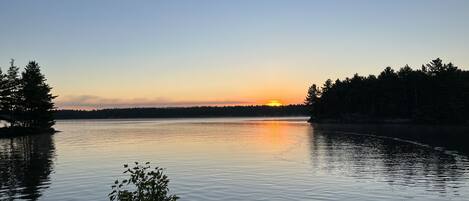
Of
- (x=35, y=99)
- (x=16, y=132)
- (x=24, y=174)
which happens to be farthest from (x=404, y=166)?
(x=35, y=99)

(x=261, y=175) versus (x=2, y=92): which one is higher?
(x=2, y=92)

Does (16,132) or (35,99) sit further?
(35,99)

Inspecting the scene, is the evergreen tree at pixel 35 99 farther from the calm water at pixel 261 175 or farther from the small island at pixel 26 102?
the calm water at pixel 261 175

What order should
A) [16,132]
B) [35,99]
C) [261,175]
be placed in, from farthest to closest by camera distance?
1. [35,99]
2. [16,132]
3. [261,175]

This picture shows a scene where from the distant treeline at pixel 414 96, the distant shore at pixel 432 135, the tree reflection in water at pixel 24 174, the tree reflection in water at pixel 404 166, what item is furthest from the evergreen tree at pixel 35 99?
the distant treeline at pixel 414 96

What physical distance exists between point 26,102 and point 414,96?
118 m

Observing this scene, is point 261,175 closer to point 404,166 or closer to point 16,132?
point 404,166

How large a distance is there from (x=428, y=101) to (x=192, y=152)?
11547 cm

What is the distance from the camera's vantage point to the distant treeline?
150m

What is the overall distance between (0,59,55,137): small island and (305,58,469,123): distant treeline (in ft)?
354

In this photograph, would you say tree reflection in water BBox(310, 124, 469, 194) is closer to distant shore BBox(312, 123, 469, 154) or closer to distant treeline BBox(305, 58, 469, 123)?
distant shore BBox(312, 123, 469, 154)

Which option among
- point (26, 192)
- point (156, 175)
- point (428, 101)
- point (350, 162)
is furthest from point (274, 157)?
point (428, 101)

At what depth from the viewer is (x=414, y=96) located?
168 metres

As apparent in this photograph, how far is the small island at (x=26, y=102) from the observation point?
117m
